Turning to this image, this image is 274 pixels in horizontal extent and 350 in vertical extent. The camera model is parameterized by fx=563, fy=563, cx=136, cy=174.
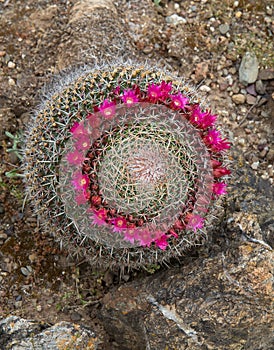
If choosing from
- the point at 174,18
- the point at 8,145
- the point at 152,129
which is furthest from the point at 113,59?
the point at 152,129

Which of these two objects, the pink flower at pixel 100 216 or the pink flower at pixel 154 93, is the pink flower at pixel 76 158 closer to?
the pink flower at pixel 100 216

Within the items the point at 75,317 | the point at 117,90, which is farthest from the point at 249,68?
the point at 75,317

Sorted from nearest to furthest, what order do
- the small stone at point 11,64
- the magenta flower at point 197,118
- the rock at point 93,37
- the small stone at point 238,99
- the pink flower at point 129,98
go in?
the pink flower at point 129,98 < the magenta flower at point 197,118 < the rock at point 93,37 < the small stone at point 11,64 < the small stone at point 238,99

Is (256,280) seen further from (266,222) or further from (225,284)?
(266,222)

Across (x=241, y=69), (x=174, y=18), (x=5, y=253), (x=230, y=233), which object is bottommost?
(x=5, y=253)

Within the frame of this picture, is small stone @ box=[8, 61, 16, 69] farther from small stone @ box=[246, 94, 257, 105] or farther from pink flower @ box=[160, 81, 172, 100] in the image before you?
small stone @ box=[246, 94, 257, 105]

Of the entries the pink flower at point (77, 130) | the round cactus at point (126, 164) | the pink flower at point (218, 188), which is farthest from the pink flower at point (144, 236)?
the pink flower at point (77, 130)
